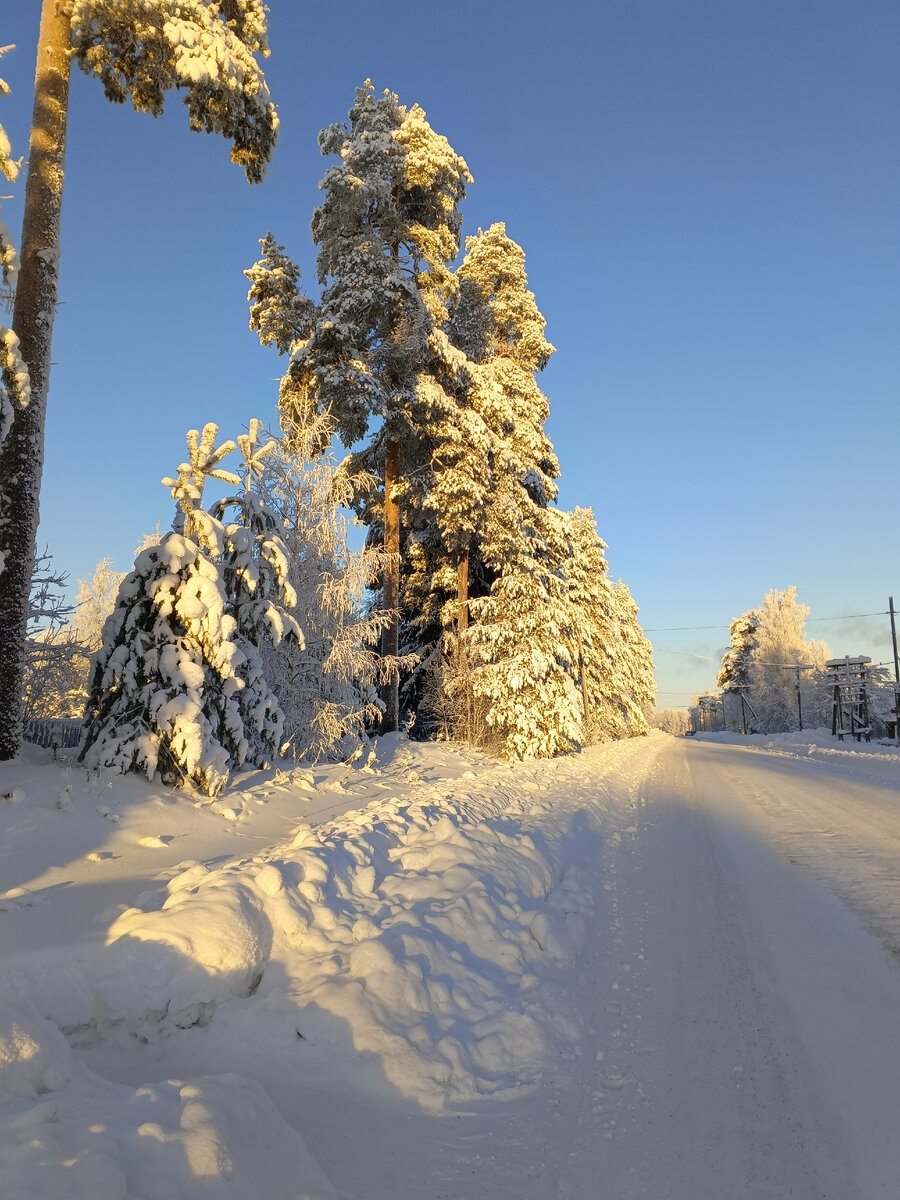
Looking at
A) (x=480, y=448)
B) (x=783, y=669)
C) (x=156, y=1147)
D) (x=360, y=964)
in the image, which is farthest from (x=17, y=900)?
(x=783, y=669)

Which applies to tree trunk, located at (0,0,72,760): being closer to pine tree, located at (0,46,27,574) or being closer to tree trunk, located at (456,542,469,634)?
pine tree, located at (0,46,27,574)

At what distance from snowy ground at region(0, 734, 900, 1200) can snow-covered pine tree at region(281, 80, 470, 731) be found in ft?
37.8

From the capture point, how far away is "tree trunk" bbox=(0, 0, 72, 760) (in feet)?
24.6

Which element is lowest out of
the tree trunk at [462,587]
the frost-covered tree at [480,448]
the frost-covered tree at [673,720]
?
the frost-covered tree at [673,720]

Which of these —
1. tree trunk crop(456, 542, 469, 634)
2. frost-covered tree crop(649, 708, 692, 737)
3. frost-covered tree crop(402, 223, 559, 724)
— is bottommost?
frost-covered tree crop(649, 708, 692, 737)

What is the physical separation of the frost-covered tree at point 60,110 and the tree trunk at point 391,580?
29.1 feet

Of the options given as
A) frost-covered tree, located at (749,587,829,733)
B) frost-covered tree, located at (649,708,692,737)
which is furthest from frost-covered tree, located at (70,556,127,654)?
frost-covered tree, located at (649,708,692,737)

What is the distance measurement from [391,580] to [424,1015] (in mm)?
14087

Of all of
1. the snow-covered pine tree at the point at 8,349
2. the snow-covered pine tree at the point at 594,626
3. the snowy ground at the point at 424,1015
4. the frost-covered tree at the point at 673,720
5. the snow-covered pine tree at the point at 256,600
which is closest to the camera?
A: the snowy ground at the point at 424,1015

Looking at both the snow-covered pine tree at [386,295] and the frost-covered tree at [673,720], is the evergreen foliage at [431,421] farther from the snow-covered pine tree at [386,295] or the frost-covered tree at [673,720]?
the frost-covered tree at [673,720]

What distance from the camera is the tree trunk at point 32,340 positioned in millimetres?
7504

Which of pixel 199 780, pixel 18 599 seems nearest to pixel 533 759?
pixel 199 780

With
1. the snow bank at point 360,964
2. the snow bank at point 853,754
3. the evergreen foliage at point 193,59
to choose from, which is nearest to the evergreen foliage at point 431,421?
the evergreen foliage at point 193,59

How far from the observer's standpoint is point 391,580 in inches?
675
